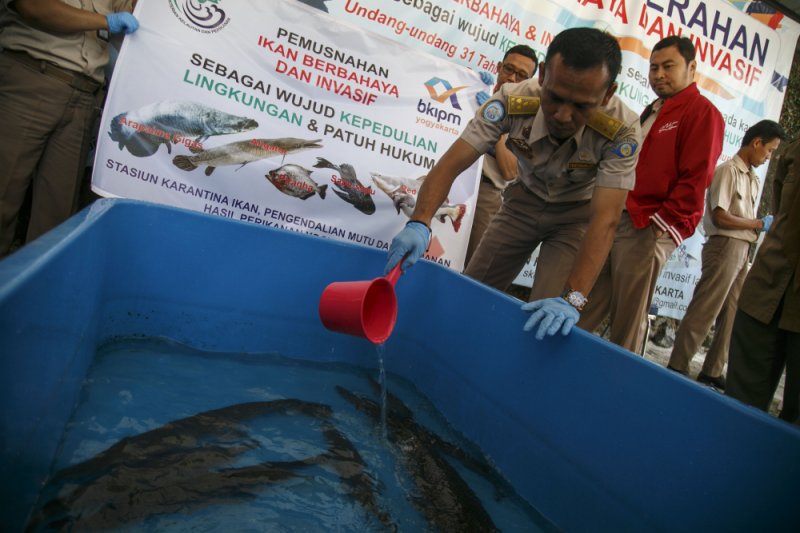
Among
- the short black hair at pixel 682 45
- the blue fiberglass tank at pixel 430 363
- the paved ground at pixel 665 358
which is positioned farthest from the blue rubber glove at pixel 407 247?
the paved ground at pixel 665 358

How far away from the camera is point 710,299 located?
3268 mm

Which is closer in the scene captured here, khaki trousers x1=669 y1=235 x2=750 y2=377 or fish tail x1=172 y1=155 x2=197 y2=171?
fish tail x1=172 y1=155 x2=197 y2=171

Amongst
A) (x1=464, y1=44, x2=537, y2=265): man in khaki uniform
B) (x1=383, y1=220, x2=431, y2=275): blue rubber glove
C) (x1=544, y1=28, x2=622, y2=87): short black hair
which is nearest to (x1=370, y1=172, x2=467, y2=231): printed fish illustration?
(x1=464, y1=44, x2=537, y2=265): man in khaki uniform

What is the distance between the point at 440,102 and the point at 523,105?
114cm

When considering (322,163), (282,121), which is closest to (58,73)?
→ (282,121)

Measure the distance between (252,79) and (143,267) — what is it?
128cm

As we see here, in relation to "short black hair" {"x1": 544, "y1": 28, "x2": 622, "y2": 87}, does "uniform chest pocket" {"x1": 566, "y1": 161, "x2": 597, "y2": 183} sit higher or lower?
lower

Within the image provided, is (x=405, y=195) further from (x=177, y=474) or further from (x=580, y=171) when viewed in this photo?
(x=177, y=474)

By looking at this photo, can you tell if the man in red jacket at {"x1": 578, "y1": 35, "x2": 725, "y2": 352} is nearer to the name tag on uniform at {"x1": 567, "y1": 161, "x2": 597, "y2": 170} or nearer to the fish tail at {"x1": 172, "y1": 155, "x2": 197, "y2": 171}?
the name tag on uniform at {"x1": 567, "y1": 161, "x2": 597, "y2": 170}

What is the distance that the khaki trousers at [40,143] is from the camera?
82.0 inches

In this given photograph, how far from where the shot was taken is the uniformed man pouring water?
62.2 inches

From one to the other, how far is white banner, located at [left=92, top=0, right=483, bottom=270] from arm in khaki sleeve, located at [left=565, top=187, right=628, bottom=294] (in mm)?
1303

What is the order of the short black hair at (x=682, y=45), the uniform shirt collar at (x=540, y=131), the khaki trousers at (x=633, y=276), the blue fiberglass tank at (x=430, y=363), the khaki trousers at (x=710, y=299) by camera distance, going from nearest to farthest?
the blue fiberglass tank at (x=430, y=363) < the uniform shirt collar at (x=540, y=131) < the khaki trousers at (x=633, y=276) < the short black hair at (x=682, y=45) < the khaki trousers at (x=710, y=299)

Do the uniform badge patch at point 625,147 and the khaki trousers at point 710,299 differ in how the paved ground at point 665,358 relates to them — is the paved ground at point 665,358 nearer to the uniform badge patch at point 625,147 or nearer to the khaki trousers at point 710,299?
the khaki trousers at point 710,299
